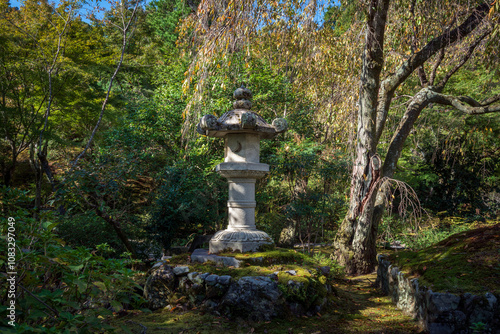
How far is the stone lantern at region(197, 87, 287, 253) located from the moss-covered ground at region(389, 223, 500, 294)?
1.91 metres

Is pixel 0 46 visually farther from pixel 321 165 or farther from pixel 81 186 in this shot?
pixel 321 165

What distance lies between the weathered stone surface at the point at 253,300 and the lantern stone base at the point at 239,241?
0.82 meters

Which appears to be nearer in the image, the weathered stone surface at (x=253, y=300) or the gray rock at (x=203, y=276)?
the weathered stone surface at (x=253, y=300)

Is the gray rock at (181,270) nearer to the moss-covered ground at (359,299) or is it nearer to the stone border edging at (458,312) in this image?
the moss-covered ground at (359,299)

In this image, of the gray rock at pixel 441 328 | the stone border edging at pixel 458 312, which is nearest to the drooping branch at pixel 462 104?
the stone border edging at pixel 458 312

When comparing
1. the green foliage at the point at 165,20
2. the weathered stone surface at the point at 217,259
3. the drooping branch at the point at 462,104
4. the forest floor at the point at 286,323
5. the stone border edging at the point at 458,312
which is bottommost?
the forest floor at the point at 286,323

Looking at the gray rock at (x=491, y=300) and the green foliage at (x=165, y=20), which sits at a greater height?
the green foliage at (x=165, y=20)

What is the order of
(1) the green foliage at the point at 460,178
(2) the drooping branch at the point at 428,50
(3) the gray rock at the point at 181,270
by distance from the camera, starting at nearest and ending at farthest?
(3) the gray rock at the point at 181,270 → (2) the drooping branch at the point at 428,50 → (1) the green foliage at the point at 460,178

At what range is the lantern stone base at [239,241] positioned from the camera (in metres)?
4.49

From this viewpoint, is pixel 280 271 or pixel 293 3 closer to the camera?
pixel 280 271

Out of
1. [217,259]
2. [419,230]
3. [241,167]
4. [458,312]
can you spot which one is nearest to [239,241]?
[217,259]

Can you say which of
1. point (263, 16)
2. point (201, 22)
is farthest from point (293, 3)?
point (201, 22)

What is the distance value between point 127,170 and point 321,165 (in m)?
4.23

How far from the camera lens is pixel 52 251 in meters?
1.81
